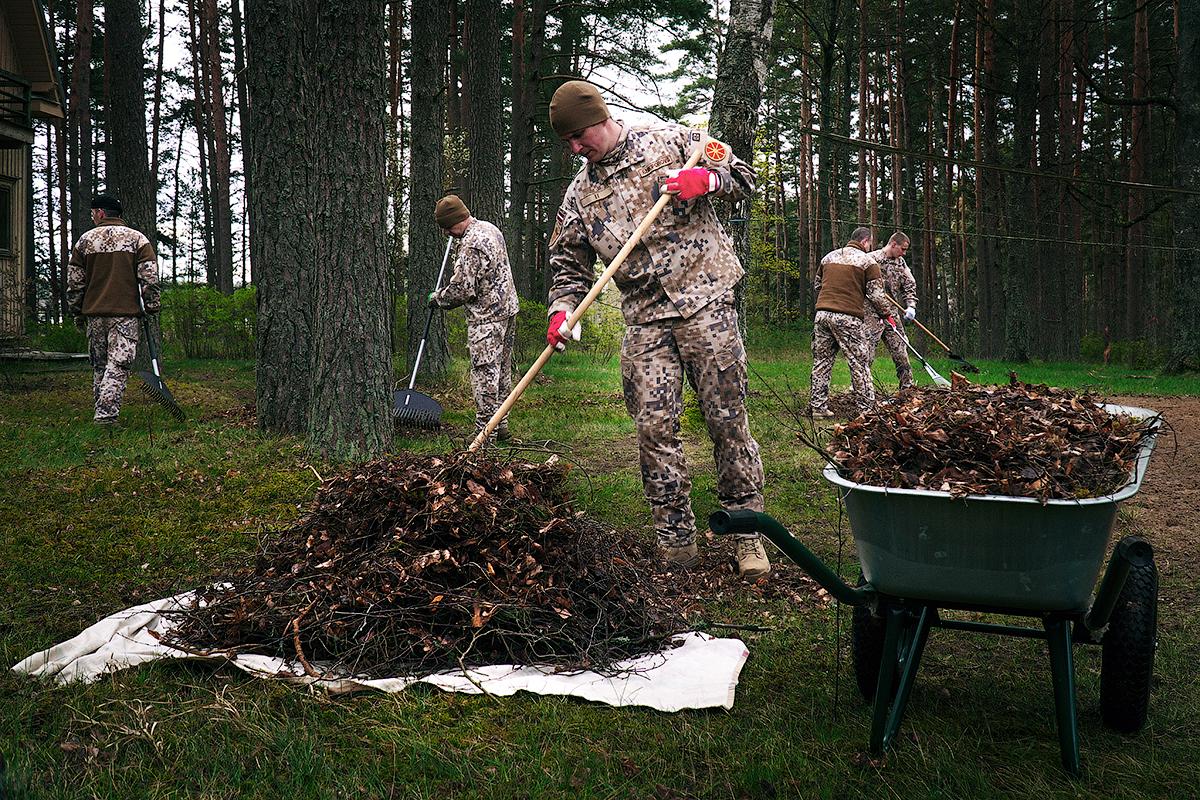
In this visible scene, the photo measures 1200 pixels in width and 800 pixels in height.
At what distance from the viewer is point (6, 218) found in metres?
17.7

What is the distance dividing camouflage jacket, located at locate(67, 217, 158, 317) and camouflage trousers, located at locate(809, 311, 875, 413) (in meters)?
7.11

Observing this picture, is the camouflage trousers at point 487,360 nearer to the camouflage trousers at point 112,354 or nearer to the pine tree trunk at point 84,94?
the camouflage trousers at point 112,354

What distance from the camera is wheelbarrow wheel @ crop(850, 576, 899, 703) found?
3080mm

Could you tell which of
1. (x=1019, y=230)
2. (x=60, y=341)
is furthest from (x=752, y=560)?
(x=1019, y=230)

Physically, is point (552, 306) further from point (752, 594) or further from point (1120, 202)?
point (1120, 202)

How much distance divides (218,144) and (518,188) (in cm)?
1327

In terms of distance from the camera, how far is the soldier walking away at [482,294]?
796 centimetres

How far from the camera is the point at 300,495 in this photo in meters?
6.07

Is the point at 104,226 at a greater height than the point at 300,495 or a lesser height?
greater

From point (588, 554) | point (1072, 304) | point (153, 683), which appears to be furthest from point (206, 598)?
point (1072, 304)

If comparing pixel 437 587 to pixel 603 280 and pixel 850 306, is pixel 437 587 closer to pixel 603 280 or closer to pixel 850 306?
pixel 603 280

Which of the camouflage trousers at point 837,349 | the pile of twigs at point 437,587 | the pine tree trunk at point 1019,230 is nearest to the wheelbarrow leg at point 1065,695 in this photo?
the pile of twigs at point 437,587

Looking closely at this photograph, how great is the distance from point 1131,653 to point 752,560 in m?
1.98

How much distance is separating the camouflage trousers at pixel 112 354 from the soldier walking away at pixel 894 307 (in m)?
7.70
